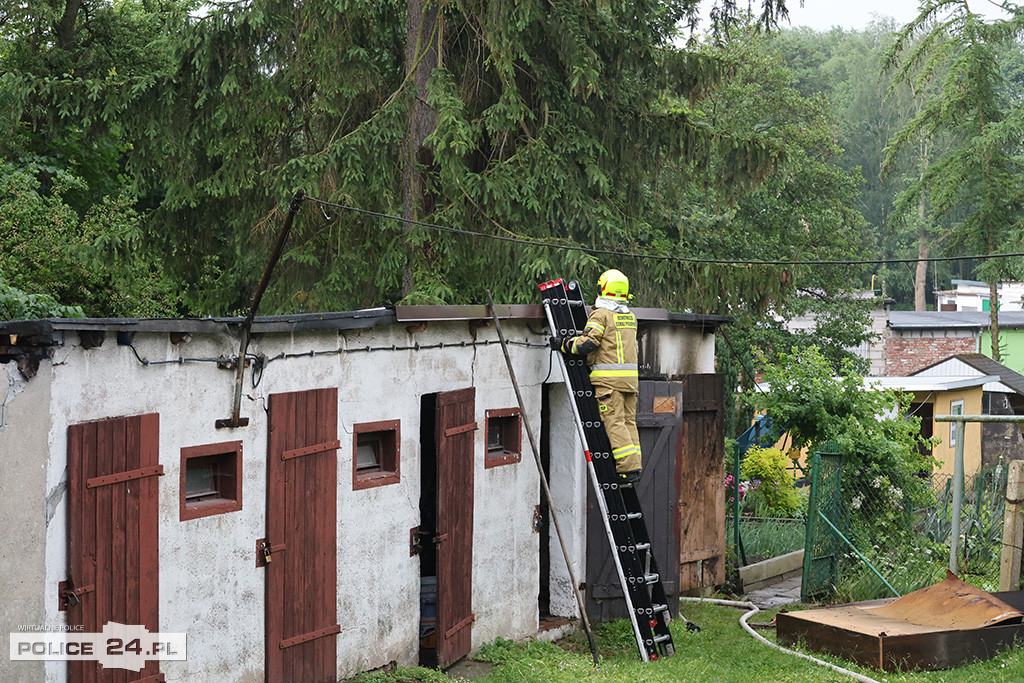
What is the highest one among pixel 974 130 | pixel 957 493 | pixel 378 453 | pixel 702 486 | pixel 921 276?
pixel 974 130

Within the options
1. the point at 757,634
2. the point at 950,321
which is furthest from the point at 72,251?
the point at 950,321

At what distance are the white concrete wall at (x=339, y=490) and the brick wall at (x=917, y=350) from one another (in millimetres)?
30347

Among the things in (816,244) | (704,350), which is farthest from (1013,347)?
(704,350)

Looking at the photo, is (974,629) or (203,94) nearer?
(974,629)

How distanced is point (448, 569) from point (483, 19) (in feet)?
25.5

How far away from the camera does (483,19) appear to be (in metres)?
13.5

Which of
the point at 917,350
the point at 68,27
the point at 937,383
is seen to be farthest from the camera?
the point at 917,350

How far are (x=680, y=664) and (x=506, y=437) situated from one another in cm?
260

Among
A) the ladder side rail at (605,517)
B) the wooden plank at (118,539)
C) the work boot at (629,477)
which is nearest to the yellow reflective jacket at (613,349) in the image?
the ladder side rail at (605,517)

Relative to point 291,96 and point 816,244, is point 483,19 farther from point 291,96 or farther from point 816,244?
point 816,244

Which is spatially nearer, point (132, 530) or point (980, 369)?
point (132, 530)

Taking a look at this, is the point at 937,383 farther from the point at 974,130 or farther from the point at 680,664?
the point at 680,664

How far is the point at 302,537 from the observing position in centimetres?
748

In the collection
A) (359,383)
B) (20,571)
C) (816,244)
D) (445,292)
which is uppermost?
(816,244)
